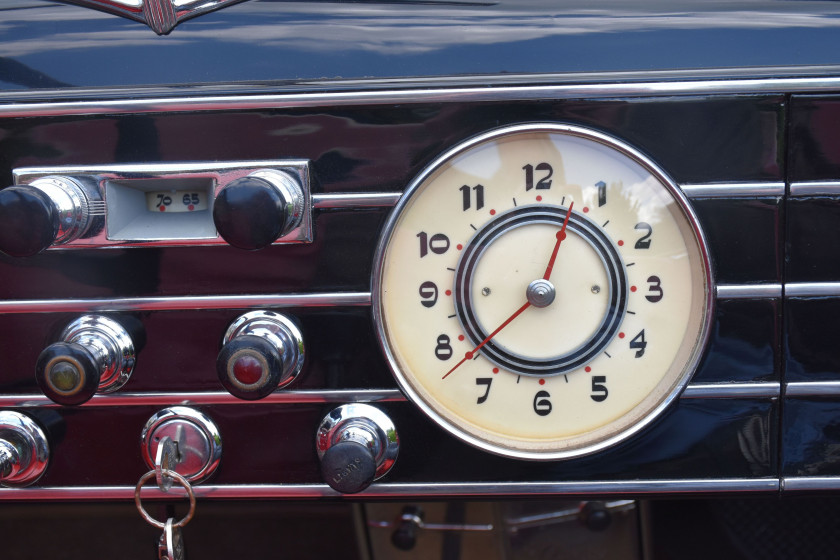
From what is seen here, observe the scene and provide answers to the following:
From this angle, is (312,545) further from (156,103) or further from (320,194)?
(156,103)

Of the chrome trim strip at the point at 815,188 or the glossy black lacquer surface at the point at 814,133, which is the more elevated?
the glossy black lacquer surface at the point at 814,133

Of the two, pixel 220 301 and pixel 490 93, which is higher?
pixel 490 93

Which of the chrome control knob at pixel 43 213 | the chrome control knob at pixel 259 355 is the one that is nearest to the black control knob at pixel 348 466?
the chrome control knob at pixel 259 355

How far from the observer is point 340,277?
0.93m

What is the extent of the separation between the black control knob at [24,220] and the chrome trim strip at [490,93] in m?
0.17

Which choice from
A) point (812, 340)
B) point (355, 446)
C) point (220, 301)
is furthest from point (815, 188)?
point (220, 301)

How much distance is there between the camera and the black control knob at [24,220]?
821 millimetres

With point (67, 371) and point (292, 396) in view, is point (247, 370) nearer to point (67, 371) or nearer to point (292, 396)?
point (292, 396)

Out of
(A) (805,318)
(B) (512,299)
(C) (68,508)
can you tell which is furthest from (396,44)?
(C) (68,508)

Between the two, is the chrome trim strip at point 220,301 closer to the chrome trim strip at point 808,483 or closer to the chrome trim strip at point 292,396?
the chrome trim strip at point 292,396

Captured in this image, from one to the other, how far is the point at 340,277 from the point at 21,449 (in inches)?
19.1

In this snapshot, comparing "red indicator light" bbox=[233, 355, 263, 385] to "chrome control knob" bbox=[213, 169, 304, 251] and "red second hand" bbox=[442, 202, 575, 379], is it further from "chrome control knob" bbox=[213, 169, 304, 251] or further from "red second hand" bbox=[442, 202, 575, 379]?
"red second hand" bbox=[442, 202, 575, 379]

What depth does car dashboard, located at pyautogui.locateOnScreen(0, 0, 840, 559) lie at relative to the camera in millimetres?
904

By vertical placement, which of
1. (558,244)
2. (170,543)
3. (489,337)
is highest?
(558,244)
